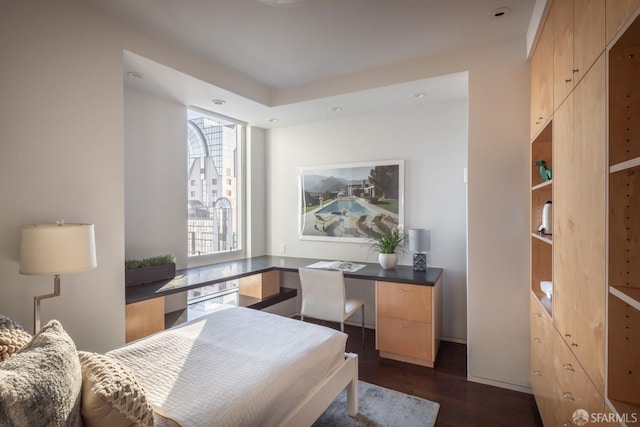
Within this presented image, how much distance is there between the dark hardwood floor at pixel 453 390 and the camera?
A: 2137 millimetres

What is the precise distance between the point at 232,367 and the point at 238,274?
5.18ft

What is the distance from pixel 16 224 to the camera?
1.74 meters

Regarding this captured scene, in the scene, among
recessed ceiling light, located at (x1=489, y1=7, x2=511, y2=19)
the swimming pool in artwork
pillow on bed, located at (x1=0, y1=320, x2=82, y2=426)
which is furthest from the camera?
the swimming pool in artwork

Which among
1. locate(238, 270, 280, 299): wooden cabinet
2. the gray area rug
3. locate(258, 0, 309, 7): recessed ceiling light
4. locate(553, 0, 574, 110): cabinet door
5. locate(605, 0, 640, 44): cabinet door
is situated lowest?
the gray area rug

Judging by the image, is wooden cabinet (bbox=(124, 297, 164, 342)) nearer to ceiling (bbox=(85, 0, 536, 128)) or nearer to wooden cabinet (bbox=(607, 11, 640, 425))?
ceiling (bbox=(85, 0, 536, 128))

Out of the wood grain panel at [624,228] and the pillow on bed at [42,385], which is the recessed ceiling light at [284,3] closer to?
the wood grain panel at [624,228]

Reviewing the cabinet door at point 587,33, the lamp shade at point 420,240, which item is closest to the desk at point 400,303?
the lamp shade at point 420,240

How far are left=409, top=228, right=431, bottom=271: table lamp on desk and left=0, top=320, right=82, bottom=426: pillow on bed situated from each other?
9.13ft

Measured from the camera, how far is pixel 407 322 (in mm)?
2895

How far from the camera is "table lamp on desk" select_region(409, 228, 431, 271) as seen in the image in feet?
10.4

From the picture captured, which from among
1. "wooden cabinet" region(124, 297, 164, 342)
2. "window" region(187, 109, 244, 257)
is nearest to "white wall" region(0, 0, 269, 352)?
"wooden cabinet" region(124, 297, 164, 342)

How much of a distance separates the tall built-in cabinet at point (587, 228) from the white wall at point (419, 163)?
136 centimetres

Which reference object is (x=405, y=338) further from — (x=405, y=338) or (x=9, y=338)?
(x=9, y=338)

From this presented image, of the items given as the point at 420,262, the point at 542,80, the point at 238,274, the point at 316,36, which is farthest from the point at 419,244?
the point at 316,36
